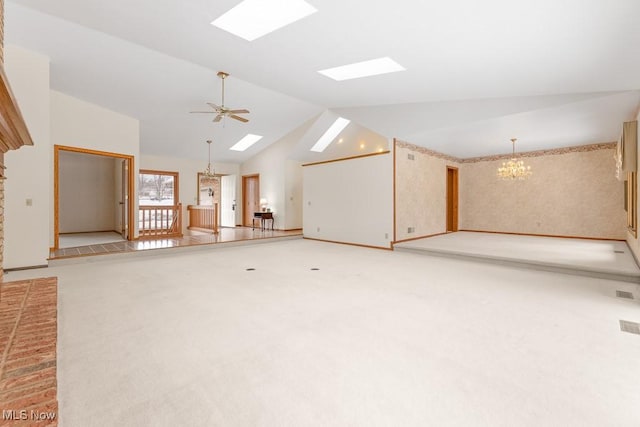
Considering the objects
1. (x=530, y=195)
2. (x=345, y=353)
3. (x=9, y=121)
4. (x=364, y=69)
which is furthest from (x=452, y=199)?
(x=9, y=121)

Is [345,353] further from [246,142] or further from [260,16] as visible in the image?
[246,142]

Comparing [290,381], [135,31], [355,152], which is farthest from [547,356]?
[355,152]

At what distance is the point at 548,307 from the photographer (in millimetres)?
3064

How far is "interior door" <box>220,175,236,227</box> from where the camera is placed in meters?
11.6

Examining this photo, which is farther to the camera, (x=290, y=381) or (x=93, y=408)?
(x=290, y=381)

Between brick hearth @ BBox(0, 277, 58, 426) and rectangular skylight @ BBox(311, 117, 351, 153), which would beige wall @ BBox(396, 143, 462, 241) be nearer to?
rectangular skylight @ BBox(311, 117, 351, 153)

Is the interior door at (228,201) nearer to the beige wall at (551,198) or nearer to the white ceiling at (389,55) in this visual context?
the white ceiling at (389,55)

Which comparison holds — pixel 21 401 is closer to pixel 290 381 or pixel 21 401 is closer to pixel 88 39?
pixel 290 381

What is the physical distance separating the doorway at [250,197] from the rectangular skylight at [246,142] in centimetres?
132

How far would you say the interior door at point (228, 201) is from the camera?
11562 millimetres

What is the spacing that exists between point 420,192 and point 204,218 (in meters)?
6.91

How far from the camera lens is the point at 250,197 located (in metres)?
11.4

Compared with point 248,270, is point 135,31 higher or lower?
higher

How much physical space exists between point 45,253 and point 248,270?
3413 millimetres
